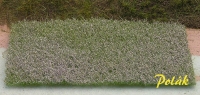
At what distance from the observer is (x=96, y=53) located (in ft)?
14.8

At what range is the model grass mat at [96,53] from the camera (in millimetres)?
4227

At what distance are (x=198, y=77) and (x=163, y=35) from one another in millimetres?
648

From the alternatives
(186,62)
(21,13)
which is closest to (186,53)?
(186,62)

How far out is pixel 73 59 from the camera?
14.5ft

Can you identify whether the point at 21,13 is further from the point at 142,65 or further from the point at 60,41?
the point at 142,65

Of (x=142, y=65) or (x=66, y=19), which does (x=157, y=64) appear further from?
(x=66, y=19)

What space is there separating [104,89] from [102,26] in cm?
94

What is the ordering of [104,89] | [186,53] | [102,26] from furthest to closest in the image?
[102,26] < [186,53] < [104,89]

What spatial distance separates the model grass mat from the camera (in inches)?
166

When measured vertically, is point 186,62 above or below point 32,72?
above

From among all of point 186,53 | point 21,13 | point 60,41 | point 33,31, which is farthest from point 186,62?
point 21,13

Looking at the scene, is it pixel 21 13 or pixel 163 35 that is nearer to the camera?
pixel 163 35

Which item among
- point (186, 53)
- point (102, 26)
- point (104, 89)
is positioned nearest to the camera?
point (104, 89)

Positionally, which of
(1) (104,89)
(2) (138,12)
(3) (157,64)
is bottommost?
(1) (104,89)
